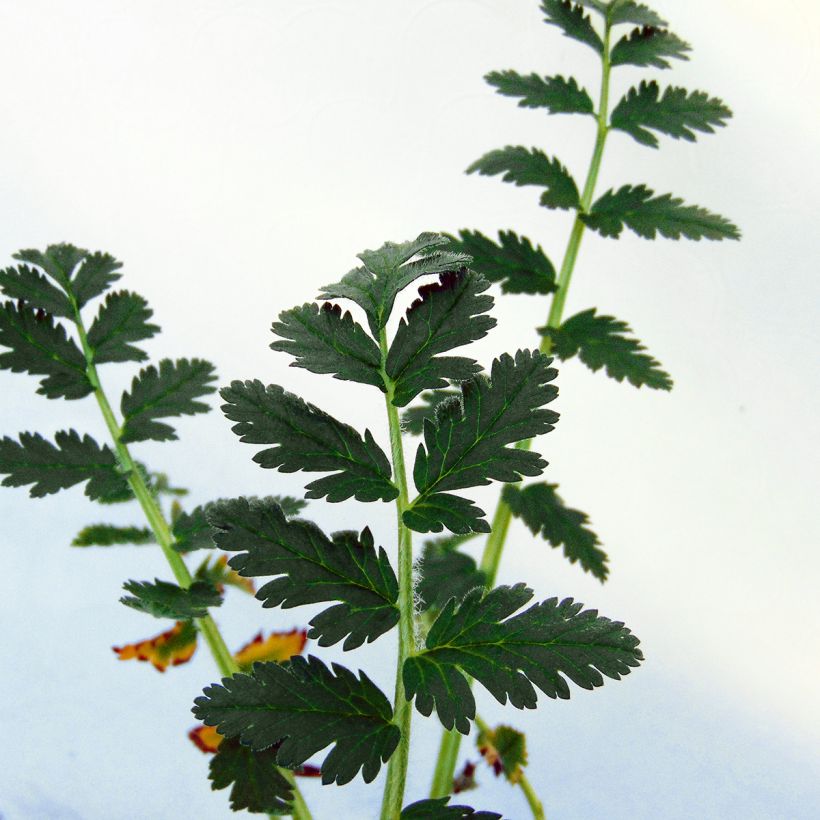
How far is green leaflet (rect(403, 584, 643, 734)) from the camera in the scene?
1.65ft

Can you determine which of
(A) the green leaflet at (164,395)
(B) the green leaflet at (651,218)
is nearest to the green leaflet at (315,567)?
(A) the green leaflet at (164,395)

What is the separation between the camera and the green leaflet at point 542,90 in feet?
3.29

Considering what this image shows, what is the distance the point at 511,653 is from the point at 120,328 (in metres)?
0.42

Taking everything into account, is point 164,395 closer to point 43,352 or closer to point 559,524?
point 43,352

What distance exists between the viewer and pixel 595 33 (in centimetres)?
103

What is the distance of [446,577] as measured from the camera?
0.94 m

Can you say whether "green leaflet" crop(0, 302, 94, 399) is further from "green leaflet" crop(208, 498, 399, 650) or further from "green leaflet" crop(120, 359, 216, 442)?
"green leaflet" crop(208, 498, 399, 650)

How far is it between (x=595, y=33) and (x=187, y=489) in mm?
600

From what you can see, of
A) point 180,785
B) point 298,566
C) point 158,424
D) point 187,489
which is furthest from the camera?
point 180,785

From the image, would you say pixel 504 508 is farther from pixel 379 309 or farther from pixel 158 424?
pixel 379 309

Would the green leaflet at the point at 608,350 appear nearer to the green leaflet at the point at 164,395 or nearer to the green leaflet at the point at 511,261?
the green leaflet at the point at 511,261

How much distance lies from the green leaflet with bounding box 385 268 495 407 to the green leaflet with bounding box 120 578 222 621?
9.8 inches

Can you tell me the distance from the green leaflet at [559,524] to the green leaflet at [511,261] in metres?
0.19

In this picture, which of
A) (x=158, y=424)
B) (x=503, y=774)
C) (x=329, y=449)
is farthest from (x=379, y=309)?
(x=503, y=774)
